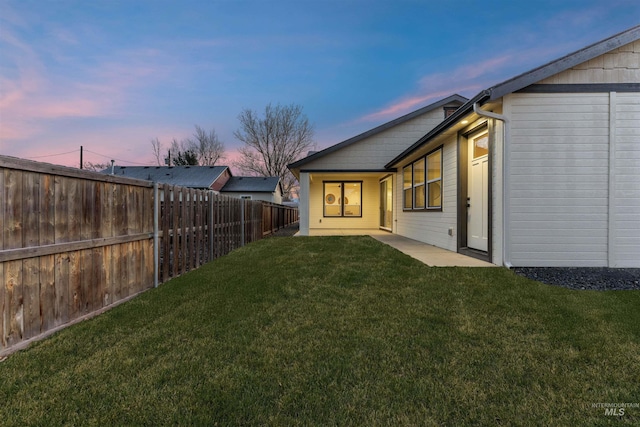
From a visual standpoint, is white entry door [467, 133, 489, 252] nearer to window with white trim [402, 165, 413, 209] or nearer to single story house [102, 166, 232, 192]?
window with white trim [402, 165, 413, 209]

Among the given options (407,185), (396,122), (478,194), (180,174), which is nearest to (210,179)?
(180,174)

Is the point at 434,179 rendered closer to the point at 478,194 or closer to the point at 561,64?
the point at 478,194

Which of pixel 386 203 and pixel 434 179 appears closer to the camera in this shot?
pixel 434 179

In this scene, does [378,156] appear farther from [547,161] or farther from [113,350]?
[113,350]

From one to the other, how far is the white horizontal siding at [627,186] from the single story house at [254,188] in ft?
83.6

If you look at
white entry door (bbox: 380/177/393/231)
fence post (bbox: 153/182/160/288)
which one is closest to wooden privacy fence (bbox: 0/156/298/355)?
fence post (bbox: 153/182/160/288)

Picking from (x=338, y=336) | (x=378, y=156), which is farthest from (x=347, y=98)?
(x=338, y=336)

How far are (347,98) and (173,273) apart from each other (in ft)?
64.8

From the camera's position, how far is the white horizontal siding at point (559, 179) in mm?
4855

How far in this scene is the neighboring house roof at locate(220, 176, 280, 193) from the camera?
28562mm

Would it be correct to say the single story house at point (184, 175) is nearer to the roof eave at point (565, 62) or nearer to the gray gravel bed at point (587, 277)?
the roof eave at point (565, 62)

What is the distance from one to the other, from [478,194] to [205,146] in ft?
119

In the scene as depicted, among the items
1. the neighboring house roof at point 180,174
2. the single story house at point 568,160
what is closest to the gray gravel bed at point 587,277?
the single story house at point 568,160

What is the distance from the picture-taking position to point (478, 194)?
19.9 feet
